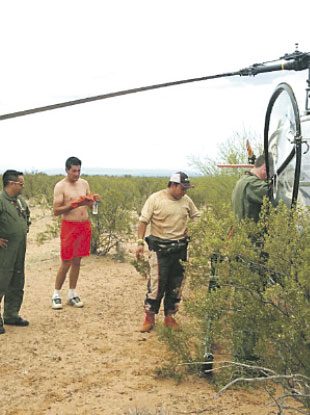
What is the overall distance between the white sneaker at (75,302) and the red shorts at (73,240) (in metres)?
0.60

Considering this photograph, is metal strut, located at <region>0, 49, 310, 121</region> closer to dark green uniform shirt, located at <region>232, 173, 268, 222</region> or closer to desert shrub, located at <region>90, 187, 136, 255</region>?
dark green uniform shirt, located at <region>232, 173, 268, 222</region>

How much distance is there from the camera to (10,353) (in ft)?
16.9

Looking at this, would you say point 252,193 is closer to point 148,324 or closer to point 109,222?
point 148,324

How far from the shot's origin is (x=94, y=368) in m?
4.74

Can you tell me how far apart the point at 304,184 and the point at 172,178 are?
6.26 ft

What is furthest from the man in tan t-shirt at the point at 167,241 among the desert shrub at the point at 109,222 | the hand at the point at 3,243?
the desert shrub at the point at 109,222

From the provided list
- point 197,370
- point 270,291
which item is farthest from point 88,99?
point 197,370

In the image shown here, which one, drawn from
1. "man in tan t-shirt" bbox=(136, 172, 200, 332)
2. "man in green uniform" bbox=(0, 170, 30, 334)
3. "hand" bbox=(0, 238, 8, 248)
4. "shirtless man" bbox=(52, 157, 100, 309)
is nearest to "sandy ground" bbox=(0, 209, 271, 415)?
"man in green uniform" bbox=(0, 170, 30, 334)

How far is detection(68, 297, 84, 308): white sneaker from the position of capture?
22.3ft

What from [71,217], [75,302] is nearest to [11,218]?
[71,217]

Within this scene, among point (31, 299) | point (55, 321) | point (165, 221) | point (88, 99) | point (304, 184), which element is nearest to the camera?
point (88, 99)

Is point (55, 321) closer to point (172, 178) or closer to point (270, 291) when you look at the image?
point (172, 178)

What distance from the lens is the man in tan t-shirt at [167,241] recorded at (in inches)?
222

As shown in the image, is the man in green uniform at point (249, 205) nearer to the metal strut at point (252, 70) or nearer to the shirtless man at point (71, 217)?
the metal strut at point (252, 70)
